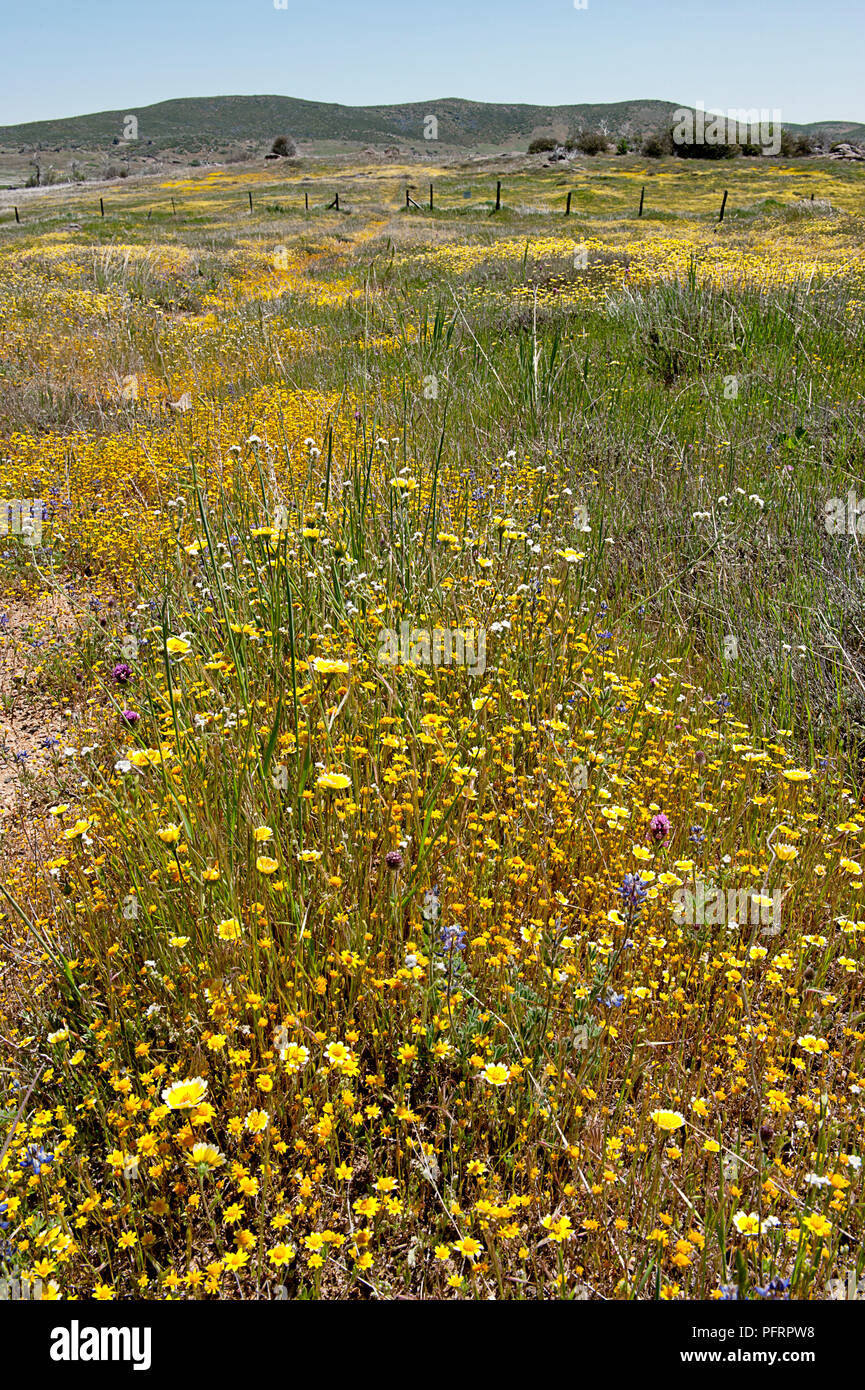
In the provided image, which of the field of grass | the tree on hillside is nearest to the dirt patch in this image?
the field of grass

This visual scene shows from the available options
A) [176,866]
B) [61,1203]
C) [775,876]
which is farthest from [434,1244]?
[775,876]

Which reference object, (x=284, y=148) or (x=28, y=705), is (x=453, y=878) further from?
(x=284, y=148)

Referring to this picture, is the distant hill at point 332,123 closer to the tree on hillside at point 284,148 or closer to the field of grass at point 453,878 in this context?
the tree on hillside at point 284,148

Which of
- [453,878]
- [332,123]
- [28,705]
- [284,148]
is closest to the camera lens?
[453,878]

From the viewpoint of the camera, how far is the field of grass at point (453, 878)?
158 cm

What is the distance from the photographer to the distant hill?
124 m

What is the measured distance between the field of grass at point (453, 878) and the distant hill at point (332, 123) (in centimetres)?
12790

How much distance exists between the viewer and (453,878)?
2.19 meters

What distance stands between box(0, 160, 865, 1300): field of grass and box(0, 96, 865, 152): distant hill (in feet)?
420

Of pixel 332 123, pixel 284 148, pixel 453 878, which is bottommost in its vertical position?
pixel 453 878

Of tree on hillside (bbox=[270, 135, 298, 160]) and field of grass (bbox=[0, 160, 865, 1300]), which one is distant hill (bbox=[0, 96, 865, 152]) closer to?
tree on hillside (bbox=[270, 135, 298, 160])

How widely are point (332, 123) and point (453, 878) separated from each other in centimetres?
17432

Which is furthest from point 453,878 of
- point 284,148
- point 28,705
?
→ point 284,148

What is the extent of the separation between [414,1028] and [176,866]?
31.6 inches
